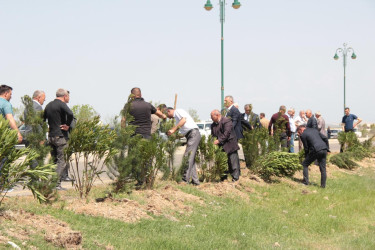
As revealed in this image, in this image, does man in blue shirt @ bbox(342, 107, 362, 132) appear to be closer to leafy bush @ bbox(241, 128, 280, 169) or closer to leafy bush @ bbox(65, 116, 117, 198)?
leafy bush @ bbox(241, 128, 280, 169)

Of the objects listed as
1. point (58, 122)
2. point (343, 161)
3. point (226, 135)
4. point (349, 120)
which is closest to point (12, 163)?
point (58, 122)

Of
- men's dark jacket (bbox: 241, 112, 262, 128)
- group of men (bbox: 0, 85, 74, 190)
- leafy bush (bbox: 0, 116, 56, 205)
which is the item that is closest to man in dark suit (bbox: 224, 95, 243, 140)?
men's dark jacket (bbox: 241, 112, 262, 128)

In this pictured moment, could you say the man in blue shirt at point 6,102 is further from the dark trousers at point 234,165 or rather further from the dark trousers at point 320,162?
the dark trousers at point 320,162

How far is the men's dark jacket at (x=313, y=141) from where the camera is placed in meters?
13.3

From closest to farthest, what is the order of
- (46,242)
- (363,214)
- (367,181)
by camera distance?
1. (46,242)
2. (363,214)
3. (367,181)

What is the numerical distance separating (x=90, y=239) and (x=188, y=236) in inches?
57.4

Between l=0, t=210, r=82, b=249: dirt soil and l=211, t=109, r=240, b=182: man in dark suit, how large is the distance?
5.82 metres

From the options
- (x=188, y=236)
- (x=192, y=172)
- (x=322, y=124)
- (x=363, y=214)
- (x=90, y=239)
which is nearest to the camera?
(x=90, y=239)

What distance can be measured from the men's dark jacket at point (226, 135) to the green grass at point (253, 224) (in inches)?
42.5

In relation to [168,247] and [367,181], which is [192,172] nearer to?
[168,247]

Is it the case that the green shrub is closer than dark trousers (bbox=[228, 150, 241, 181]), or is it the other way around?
the green shrub

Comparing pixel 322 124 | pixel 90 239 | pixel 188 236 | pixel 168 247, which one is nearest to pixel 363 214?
pixel 188 236

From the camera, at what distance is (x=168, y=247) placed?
681 centimetres

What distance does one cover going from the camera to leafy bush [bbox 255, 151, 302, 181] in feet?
44.6
